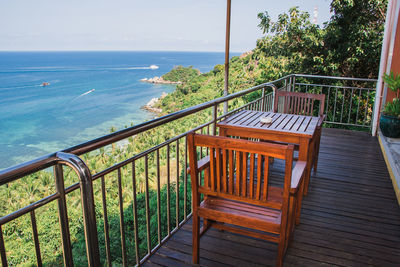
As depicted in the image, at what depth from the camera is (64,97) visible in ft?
191

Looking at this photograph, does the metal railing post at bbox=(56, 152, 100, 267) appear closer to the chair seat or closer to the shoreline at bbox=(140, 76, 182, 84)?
the chair seat

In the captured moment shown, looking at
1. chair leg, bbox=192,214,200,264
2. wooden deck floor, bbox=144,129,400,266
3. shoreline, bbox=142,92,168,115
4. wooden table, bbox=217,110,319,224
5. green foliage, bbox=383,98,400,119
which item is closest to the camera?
chair leg, bbox=192,214,200,264

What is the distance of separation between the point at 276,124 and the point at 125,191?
13487 millimetres

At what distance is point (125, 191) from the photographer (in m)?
15.7

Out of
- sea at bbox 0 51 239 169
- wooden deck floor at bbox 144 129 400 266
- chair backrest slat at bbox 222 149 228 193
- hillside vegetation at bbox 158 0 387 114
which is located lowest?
sea at bbox 0 51 239 169

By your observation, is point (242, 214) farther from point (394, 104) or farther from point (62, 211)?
point (394, 104)

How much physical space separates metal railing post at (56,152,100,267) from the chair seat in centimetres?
88

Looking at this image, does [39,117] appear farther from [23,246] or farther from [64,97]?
[23,246]

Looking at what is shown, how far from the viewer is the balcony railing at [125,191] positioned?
4.29 feet

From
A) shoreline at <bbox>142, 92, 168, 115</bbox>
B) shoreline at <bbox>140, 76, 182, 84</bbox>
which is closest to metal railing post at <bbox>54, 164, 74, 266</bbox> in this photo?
shoreline at <bbox>142, 92, 168, 115</bbox>

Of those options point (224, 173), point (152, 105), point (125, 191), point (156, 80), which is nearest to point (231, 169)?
point (224, 173)

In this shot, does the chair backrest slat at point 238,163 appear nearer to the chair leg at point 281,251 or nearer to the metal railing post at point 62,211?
the chair leg at point 281,251

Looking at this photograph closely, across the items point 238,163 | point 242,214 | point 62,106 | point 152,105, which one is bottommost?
point 62,106

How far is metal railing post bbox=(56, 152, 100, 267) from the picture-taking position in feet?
4.12
